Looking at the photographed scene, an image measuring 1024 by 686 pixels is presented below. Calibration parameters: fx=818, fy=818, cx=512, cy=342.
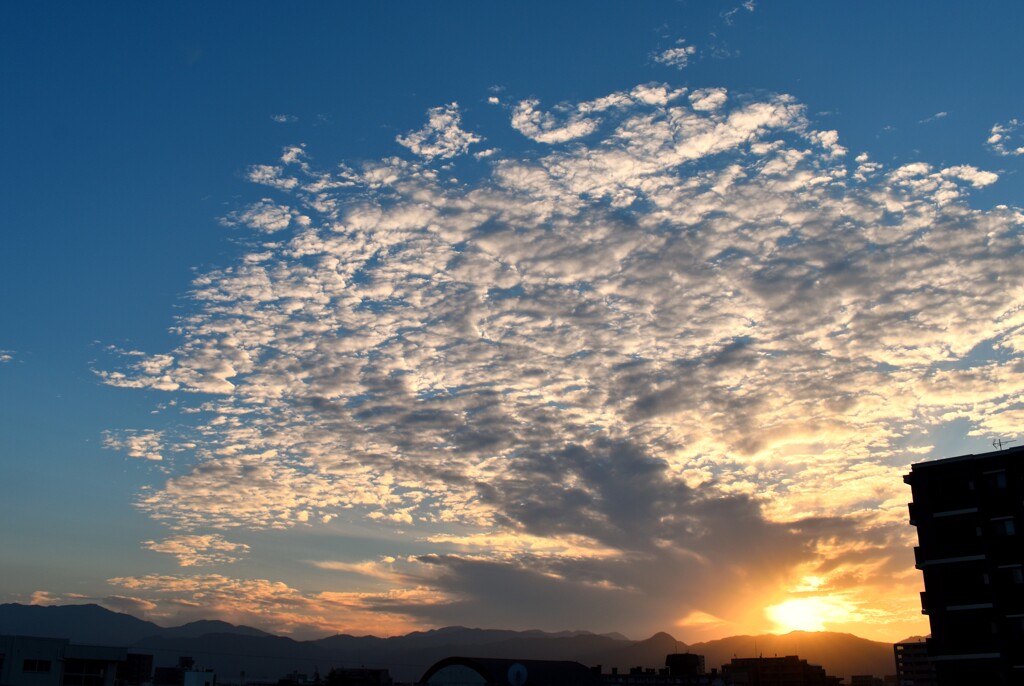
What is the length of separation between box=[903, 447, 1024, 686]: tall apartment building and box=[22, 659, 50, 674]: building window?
97531mm

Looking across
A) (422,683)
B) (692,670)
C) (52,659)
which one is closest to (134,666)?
(52,659)

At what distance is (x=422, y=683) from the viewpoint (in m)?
99.8

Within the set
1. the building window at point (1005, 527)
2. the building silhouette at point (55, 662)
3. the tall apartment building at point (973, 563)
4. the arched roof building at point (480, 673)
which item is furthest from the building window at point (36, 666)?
the building window at point (1005, 527)

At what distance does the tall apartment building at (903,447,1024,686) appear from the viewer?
80750mm

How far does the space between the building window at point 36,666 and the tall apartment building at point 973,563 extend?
9753 centimetres

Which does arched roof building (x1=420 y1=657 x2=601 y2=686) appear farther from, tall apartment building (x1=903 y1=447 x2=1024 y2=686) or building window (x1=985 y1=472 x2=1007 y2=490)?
building window (x1=985 y1=472 x2=1007 y2=490)

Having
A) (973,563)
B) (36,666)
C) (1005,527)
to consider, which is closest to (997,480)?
(1005,527)

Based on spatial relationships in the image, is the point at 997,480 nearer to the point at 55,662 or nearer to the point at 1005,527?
the point at 1005,527

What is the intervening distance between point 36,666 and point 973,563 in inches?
4070

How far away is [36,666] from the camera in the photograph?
93.5 meters

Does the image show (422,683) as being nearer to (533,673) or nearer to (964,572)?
(533,673)

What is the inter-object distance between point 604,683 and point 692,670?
2908cm

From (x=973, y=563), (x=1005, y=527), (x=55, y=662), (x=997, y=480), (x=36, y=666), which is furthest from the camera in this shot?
(x=55, y=662)

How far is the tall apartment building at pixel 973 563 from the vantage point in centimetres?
8075
